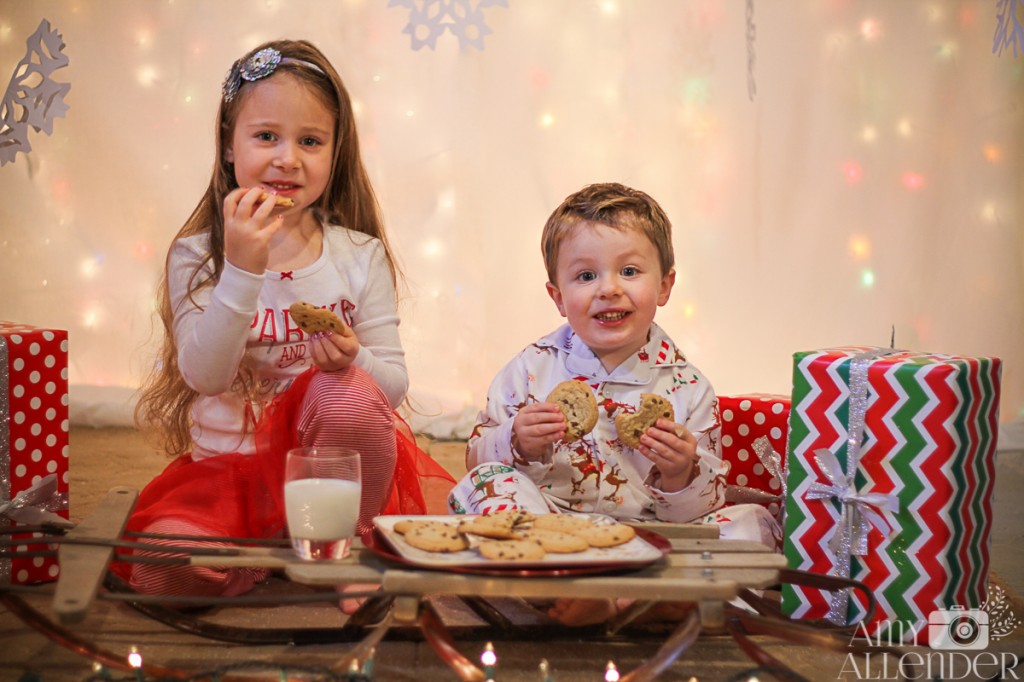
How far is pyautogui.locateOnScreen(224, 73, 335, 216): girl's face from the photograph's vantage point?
184cm

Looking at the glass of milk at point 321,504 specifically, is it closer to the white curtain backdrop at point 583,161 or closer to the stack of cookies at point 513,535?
the stack of cookies at point 513,535

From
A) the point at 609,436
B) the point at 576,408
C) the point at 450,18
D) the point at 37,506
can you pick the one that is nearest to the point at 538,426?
the point at 576,408

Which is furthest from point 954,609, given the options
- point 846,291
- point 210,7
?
point 210,7

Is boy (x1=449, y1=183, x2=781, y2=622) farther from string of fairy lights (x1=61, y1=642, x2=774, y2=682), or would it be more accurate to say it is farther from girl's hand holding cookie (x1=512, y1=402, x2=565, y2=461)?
string of fairy lights (x1=61, y1=642, x2=774, y2=682)

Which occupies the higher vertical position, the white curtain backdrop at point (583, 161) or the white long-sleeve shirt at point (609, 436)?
the white curtain backdrop at point (583, 161)

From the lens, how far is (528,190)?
10.9 feet

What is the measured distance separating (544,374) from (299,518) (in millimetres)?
692

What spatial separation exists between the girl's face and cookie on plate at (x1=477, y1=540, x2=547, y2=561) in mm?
878

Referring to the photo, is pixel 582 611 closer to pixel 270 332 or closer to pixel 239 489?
pixel 239 489

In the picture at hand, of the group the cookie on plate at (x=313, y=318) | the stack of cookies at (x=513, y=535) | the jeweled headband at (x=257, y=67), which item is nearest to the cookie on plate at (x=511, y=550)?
the stack of cookies at (x=513, y=535)

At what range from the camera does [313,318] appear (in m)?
1.63

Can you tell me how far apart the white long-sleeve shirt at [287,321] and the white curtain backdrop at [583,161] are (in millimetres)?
1375

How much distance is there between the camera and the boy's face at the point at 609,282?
1795mm

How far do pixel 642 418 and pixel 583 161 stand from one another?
179cm
